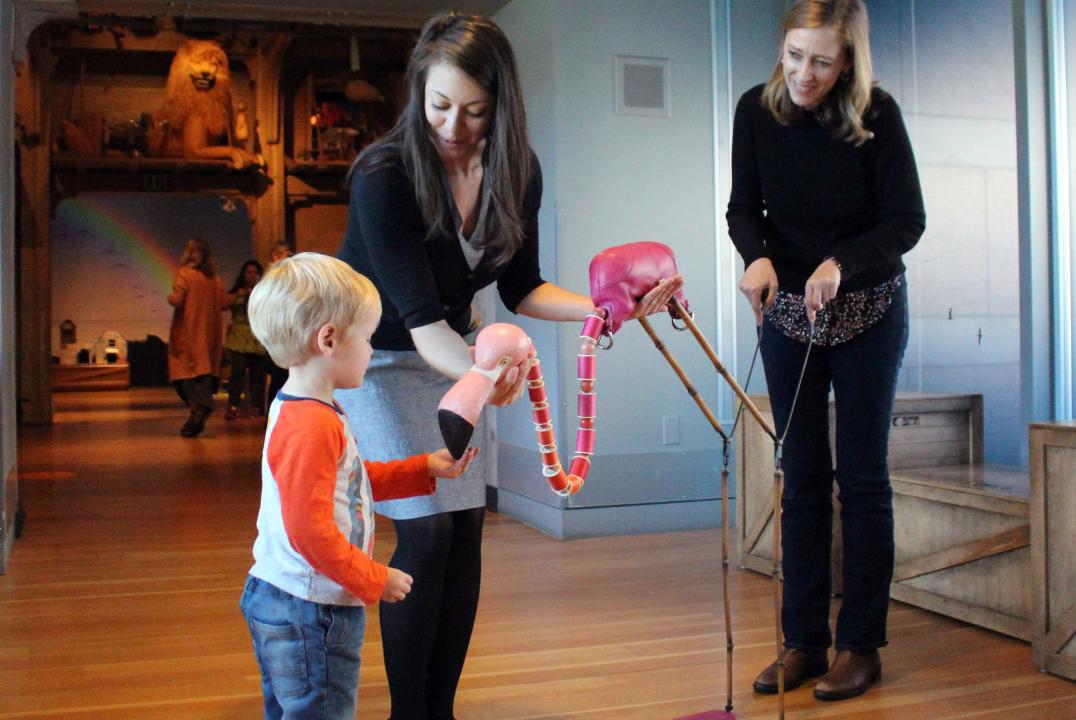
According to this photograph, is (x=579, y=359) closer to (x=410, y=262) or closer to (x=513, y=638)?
(x=410, y=262)

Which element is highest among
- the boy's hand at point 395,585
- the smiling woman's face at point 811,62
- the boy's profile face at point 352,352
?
the smiling woman's face at point 811,62

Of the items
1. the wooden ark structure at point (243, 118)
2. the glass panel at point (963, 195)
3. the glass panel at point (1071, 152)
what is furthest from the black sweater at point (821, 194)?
the wooden ark structure at point (243, 118)

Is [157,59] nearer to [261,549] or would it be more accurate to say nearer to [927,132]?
[927,132]

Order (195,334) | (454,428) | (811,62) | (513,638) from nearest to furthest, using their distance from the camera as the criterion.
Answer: (454,428) < (811,62) < (513,638) < (195,334)

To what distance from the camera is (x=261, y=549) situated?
1.62 metres

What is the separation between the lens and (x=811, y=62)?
224cm

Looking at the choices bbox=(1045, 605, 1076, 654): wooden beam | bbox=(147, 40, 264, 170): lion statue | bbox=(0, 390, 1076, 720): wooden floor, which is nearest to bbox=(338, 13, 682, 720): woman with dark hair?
bbox=(0, 390, 1076, 720): wooden floor

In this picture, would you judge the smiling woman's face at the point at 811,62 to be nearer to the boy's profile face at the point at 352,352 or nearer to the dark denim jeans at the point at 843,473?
the dark denim jeans at the point at 843,473

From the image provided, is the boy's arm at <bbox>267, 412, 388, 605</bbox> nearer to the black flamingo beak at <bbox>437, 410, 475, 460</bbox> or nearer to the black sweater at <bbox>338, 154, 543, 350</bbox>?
the black flamingo beak at <bbox>437, 410, 475, 460</bbox>

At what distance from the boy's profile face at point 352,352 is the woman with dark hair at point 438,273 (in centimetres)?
14

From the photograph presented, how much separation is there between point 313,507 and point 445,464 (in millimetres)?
301

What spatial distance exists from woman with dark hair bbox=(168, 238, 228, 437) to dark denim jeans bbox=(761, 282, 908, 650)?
22.7ft

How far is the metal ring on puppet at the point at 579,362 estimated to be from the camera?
1490mm

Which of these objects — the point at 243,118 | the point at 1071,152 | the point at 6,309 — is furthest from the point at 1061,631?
the point at 243,118
